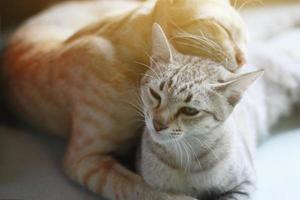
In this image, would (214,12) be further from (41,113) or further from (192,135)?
(41,113)

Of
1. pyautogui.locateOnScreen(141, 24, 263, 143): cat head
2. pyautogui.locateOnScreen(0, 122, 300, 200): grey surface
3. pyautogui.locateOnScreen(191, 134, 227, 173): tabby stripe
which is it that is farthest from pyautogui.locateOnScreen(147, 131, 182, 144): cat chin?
pyautogui.locateOnScreen(0, 122, 300, 200): grey surface

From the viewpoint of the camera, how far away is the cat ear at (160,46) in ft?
4.17

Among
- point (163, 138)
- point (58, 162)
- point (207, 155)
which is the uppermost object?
point (163, 138)

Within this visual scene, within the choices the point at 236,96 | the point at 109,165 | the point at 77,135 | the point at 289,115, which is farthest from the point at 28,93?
the point at 289,115

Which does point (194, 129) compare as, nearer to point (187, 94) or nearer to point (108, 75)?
point (187, 94)

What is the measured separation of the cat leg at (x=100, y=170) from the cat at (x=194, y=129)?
0.04 m

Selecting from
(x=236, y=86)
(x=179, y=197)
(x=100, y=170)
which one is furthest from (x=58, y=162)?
(x=236, y=86)

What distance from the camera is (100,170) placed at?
1467 millimetres

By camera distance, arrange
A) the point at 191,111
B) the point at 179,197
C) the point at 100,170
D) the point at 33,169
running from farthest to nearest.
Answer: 1. the point at 33,169
2. the point at 100,170
3. the point at 179,197
4. the point at 191,111

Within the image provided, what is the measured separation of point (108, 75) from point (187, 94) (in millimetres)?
351

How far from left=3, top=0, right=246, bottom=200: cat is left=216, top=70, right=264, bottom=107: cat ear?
0.33 feet

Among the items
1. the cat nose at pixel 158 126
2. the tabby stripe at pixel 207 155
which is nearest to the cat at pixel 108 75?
the tabby stripe at pixel 207 155

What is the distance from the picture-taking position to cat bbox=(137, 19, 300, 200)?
4.00 ft

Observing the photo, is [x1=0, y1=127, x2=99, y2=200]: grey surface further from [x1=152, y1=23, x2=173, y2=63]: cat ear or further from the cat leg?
[x1=152, y1=23, x2=173, y2=63]: cat ear
